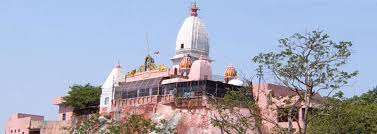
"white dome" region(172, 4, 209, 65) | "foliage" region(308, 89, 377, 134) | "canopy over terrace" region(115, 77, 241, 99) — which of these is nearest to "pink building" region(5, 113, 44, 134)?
"canopy over terrace" region(115, 77, 241, 99)

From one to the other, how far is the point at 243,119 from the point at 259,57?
241cm

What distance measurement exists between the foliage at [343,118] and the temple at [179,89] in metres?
7.90

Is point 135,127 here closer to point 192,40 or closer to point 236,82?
point 236,82

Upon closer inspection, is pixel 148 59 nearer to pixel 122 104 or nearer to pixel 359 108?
pixel 122 104

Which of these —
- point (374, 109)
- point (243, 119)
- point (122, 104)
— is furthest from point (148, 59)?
point (243, 119)

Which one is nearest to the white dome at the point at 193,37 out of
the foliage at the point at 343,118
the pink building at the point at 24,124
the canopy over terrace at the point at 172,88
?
the canopy over terrace at the point at 172,88

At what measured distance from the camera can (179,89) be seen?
4962 centimetres

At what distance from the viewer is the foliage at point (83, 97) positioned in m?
59.6

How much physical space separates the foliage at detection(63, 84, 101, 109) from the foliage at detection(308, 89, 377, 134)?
88.2 feet

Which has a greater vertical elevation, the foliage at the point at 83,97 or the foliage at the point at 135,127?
the foliage at the point at 83,97

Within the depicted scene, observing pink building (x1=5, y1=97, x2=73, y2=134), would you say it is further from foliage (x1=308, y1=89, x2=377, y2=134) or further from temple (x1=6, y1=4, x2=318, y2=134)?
foliage (x1=308, y1=89, x2=377, y2=134)

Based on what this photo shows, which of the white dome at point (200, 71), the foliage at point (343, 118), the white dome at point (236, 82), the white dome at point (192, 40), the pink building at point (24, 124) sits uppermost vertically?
the white dome at point (192, 40)

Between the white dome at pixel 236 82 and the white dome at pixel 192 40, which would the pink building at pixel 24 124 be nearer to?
the white dome at pixel 192 40

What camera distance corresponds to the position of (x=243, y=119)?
29125mm
